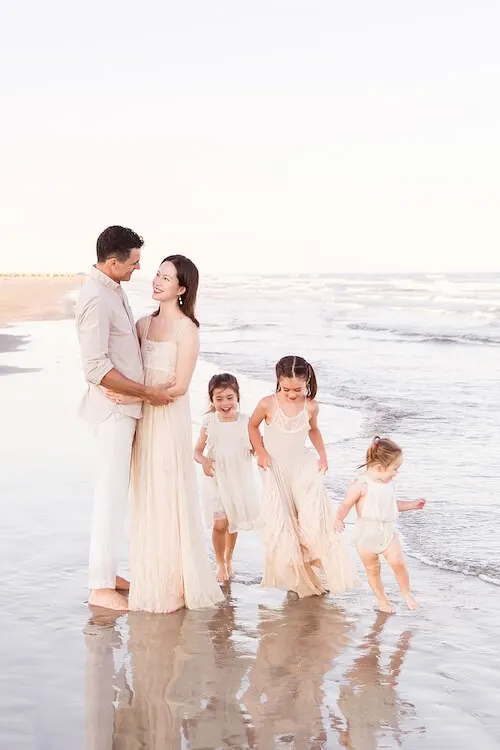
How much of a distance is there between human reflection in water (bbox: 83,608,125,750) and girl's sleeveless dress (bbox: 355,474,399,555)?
136 cm


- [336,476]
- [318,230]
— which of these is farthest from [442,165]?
[336,476]

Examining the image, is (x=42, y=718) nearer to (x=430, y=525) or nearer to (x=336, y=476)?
(x=430, y=525)

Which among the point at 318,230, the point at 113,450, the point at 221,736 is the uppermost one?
the point at 318,230

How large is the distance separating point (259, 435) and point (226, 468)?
0.42 meters

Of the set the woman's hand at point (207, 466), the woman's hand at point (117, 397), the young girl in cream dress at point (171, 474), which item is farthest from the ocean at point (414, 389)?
the woman's hand at point (117, 397)

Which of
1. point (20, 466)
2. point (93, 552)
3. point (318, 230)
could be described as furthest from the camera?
point (318, 230)

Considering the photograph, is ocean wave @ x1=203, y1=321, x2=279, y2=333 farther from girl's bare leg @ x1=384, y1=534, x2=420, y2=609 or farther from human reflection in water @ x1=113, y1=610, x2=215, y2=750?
human reflection in water @ x1=113, y1=610, x2=215, y2=750

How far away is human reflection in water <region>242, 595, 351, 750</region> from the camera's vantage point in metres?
3.53

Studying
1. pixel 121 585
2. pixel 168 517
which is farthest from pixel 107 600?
pixel 168 517

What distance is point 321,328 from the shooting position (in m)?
26.5

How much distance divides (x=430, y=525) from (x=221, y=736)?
361 centimetres

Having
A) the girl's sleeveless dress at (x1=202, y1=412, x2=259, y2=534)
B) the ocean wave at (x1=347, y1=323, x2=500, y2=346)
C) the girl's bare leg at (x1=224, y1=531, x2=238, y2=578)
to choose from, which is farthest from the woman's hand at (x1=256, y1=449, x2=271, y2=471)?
the ocean wave at (x1=347, y1=323, x2=500, y2=346)

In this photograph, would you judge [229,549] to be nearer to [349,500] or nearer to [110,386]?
[349,500]

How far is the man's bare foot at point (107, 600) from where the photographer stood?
16.5 feet
